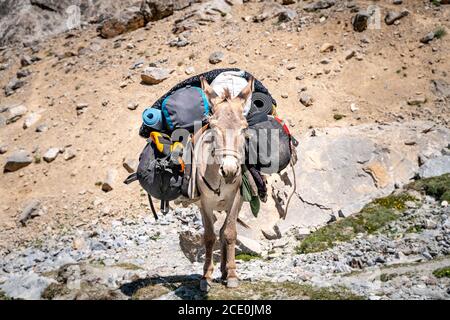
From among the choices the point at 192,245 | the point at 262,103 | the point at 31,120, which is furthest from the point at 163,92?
the point at 262,103

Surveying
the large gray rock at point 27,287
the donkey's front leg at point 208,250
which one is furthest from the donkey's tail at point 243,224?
the large gray rock at point 27,287

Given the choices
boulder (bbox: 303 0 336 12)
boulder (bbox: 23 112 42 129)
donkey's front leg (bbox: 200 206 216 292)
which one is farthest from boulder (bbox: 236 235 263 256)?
boulder (bbox: 303 0 336 12)

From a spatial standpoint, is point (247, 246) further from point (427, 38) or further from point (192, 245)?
point (427, 38)

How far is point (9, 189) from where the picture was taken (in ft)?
55.9

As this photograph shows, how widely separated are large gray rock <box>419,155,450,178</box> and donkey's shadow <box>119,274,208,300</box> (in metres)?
7.15

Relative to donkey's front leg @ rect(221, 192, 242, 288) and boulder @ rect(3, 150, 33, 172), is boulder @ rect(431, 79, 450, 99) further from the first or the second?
boulder @ rect(3, 150, 33, 172)

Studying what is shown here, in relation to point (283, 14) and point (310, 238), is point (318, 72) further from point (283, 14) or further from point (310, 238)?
point (310, 238)

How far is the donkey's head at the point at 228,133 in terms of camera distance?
6.22 m

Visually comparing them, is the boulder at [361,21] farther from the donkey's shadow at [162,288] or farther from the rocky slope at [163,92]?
the donkey's shadow at [162,288]

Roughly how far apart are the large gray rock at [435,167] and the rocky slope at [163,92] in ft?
0.15

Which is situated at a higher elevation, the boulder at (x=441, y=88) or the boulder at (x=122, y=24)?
the boulder at (x=122, y=24)

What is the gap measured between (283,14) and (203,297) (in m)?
15.8

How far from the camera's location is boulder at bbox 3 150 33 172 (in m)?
17.5

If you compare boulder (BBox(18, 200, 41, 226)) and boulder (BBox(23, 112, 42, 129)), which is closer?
boulder (BBox(18, 200, 41, 226))
